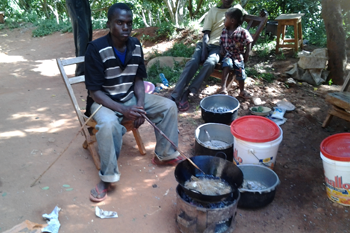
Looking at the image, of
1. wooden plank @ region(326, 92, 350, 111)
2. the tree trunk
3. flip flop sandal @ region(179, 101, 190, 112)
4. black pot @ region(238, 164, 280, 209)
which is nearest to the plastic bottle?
flip flop sandal @ region(179, 101, 190, 112)

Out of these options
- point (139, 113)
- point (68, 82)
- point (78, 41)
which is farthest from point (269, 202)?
point (78, 41)

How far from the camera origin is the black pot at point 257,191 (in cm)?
249

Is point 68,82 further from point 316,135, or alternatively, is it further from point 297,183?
point 316,135

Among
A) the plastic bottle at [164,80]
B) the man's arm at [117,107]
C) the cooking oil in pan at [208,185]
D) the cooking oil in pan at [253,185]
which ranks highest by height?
the man's arm at [117,107]

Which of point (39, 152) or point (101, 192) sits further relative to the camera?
point (39, 152)

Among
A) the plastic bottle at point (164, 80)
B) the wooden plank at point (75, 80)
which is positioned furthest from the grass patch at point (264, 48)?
the wooden plank at point (75, 80)

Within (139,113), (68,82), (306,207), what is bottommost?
(306,207)

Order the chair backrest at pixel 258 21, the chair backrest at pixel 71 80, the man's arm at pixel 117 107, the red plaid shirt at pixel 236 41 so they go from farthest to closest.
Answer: the chair backrest at pixel 258 21 → the red plaid shirt at pixel 236 41 → the chair backrest at pixel 71 80 → the man's arm at pixel 117 107

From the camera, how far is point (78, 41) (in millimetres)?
5809

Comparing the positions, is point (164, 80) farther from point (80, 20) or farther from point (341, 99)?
point (341, 99)

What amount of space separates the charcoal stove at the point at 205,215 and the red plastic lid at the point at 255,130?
0.68m

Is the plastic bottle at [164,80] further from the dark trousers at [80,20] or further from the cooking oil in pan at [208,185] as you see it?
the cooking oil in pan at [208,185]

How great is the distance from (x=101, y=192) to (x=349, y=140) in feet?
8.28

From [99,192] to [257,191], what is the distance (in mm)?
1554
